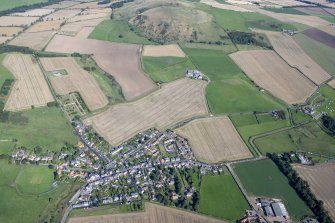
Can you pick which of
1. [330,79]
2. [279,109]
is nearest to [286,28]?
[330,79]

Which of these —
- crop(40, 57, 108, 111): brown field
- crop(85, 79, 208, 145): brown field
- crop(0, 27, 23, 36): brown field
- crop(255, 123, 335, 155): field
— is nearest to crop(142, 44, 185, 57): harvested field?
crop(85, 79, 208, 145): brown field

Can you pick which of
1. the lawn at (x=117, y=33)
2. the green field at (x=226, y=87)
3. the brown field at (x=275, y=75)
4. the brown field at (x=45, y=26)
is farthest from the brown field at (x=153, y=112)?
the brown field at (x=45, y=26)

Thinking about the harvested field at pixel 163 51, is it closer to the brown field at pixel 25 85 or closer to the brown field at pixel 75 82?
the brown field at pixel 75 82

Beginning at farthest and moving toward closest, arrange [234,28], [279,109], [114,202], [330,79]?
[234,28], [330,79], [279,109], [114,202]

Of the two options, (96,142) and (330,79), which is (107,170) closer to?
(96,142)

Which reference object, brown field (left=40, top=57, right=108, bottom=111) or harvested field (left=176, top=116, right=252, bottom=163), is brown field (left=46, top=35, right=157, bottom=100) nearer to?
brown field (left=40, top=57, right=108, bottom=111)

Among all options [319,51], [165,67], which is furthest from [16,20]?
[319,51]
